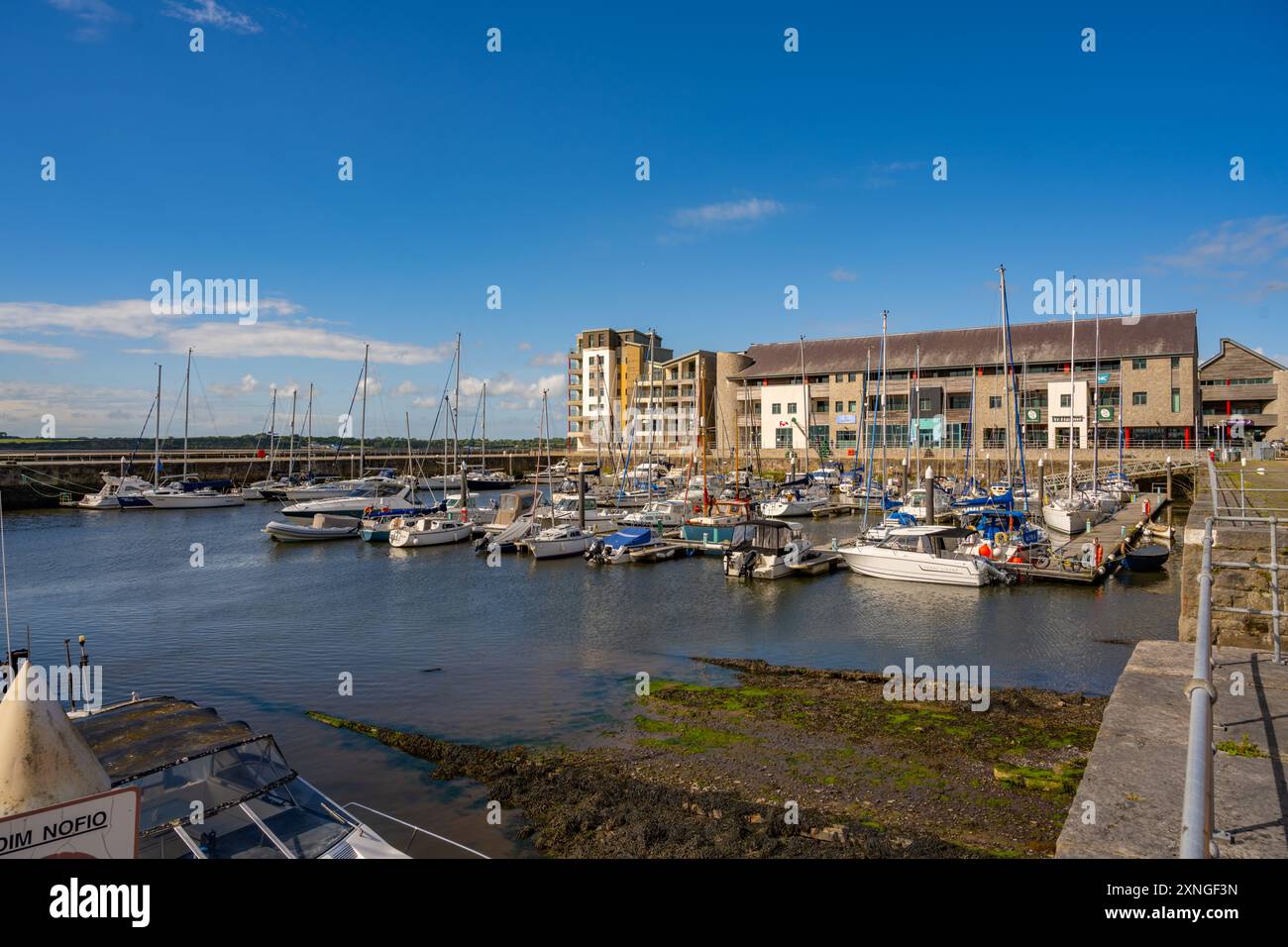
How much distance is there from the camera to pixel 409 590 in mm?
37688

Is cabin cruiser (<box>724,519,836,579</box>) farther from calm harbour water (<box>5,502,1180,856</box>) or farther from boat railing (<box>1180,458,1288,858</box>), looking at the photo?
boat railing (<box>1180,458,1288,858</box>)

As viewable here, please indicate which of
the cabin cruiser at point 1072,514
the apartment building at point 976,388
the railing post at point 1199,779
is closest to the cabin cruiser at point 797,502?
the apartment building at point 976,388

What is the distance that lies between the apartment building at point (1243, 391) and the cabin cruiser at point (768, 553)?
73012 millimetres

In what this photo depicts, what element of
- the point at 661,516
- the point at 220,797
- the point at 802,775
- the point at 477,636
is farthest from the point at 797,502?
the point at 220,797

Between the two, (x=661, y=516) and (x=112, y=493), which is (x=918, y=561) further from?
(x=112, y=493)

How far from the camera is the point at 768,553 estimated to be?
38531 millimetres

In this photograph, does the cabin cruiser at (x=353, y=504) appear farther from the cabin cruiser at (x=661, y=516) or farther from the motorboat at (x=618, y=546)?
the motorboat at (x=618, y=546)

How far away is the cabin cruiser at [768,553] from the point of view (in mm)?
37750

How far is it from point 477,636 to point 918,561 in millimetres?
20141

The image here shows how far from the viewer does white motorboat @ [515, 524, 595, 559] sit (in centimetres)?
4506
